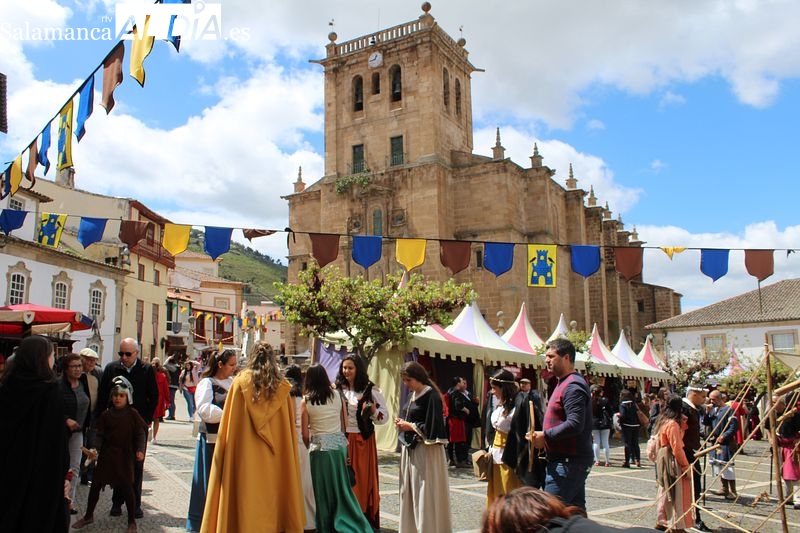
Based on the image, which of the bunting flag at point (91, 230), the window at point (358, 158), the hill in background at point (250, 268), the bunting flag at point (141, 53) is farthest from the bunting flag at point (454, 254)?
the hill in background at point (250, 268)

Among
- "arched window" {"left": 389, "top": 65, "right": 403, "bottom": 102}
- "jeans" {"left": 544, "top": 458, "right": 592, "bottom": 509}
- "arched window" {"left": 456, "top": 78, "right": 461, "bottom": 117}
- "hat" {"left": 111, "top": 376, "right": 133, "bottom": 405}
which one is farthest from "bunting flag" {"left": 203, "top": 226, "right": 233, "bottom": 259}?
"arched window" {"left": 456, "top": 78, "right": 461, "bottom": 117}

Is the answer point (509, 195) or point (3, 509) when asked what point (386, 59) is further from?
point (3, 509)

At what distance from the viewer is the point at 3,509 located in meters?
3.95

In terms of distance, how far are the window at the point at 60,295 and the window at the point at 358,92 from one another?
65.8ft

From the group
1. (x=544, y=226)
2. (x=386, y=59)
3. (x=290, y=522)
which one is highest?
(x=386, y=59)

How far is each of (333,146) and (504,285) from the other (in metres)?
13.3

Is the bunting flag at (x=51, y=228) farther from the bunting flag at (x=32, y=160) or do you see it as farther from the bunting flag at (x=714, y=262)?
the bunting flag at (x=714, y=262)

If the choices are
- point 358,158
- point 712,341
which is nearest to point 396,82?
point 358,158

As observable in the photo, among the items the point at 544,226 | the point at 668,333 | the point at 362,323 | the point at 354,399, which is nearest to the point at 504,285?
the point at 544,226

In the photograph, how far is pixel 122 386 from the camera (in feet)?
21.3

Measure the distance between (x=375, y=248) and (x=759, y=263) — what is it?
24.4ft

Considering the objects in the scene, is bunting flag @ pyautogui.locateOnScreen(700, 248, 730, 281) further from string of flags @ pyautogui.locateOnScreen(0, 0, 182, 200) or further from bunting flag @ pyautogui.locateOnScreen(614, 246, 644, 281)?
string of flags @ pyautogui.locateOnScreen(0, 0, 182, 200)

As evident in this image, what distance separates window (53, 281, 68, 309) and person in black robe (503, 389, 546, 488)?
23.3 metres

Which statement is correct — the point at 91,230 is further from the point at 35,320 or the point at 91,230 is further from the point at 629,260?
the point at 629,260
